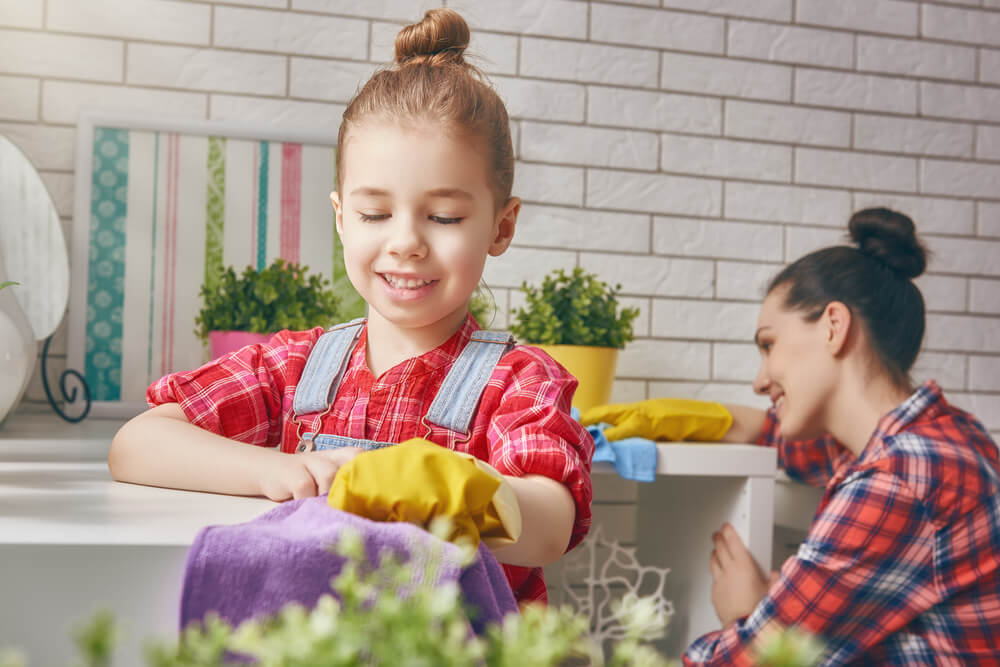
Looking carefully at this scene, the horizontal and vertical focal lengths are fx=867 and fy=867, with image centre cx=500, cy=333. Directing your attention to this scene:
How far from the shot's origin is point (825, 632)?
154 centimetres

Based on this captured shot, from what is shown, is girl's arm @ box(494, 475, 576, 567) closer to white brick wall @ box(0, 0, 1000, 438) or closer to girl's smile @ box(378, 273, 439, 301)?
girl's smile @ box(378, 273, 439, 301)

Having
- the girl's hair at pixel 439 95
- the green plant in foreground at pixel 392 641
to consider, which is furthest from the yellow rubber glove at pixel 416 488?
the girl's hair at pixel 439 95

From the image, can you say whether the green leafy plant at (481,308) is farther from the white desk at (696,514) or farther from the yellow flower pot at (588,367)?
the white desk at (696,514)

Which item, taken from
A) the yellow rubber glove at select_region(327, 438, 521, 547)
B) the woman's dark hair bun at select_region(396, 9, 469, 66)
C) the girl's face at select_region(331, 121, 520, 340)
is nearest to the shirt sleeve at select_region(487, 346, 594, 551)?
the girl's face at select_region(331, 121, 520, 340)

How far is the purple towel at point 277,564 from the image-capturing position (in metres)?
0.49

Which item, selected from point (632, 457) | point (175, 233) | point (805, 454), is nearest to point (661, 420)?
point (632, 457)

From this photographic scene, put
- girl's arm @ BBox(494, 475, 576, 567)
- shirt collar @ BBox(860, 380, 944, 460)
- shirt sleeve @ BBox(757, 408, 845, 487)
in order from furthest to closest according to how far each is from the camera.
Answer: shirt sleeve @ BBox(757, 408, 845, 487)
shirt collar @ BBox(860, 380, 944, 460)
girl's arm @ BBox(494, 475, 576, 567)

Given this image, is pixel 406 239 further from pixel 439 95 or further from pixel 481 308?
pixel 481 308

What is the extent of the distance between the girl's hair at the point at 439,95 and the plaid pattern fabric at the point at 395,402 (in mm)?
214

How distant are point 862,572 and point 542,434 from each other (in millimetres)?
952

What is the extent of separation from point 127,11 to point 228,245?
567 mm

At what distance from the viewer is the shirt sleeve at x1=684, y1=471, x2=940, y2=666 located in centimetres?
151

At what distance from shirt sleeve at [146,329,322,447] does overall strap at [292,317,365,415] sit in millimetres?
21

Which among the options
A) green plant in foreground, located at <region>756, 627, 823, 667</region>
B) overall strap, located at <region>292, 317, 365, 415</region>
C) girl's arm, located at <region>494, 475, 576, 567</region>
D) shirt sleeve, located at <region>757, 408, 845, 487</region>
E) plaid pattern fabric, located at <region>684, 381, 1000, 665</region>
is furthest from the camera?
shirt sleeve, located at <region>757, 408, 845, 487</region>
